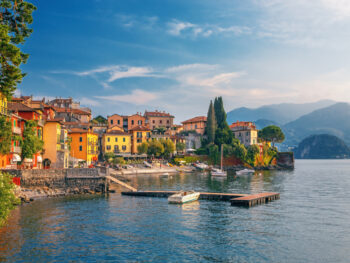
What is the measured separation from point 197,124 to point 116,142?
49593mm

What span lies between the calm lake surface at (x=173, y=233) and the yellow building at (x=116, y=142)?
241 feet

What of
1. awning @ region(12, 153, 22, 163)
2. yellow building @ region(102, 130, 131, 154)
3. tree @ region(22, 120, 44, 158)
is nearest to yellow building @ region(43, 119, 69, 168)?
tree @ region(22, 120, 44, 158)

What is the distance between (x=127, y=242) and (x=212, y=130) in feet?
386

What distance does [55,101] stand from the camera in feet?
459

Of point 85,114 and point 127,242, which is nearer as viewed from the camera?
point 127,242

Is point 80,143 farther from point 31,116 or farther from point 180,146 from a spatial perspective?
point 180,146

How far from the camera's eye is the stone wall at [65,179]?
54088mm

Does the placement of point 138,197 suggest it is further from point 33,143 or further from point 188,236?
point 188,236

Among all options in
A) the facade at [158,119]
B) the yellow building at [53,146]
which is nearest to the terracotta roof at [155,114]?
the facade at [158,119]

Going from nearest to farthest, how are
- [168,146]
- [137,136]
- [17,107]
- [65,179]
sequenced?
[65,179] → [17,107] → [137,136] → [168,146]

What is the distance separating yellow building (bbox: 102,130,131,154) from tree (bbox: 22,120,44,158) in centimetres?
6309

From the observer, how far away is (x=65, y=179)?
190ft

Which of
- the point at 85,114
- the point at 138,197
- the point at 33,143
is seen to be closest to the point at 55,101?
the point at 85,114

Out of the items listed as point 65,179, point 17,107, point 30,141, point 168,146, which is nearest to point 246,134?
point 168,146
